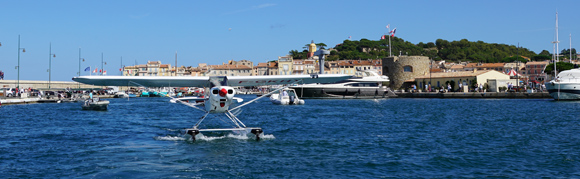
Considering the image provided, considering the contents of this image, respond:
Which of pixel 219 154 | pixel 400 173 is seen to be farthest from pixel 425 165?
pixel 219 154

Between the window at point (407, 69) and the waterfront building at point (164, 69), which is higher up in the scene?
the waterfront building at point (164, 69)

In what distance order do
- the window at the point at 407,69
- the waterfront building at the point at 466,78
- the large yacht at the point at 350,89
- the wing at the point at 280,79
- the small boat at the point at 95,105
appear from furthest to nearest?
the window at the point at 407,69, the waterfront building at the point at 466,78, the large yacht at the point at 350,89, the small boat at the point at 95,105, the wing at the point at 280,79

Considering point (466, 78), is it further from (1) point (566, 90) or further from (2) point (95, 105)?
(2) point (95, 105)

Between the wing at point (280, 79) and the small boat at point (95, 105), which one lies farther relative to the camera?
the small boat at point (95, 105)

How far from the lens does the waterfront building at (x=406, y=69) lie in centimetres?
8981

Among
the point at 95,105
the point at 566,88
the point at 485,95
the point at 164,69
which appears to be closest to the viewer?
the point at 95,105

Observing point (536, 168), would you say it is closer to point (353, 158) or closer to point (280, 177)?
point (353, 158)

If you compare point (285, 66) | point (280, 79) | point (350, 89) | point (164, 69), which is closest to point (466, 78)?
point (350, 89)

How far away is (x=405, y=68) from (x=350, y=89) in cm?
2322

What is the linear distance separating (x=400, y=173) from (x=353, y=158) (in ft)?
7.67

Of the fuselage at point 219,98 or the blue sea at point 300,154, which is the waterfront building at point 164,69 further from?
the fuselage at point 219,98

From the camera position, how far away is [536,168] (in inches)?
492

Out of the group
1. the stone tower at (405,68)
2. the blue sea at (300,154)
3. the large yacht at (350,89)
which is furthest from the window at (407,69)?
the blue sea at (300,154)

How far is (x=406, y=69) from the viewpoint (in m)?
90.2
